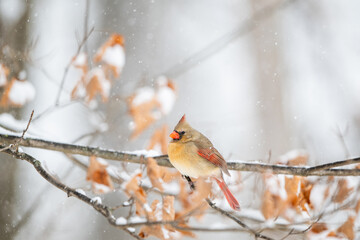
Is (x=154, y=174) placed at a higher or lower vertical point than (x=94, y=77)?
lower

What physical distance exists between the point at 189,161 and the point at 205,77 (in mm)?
6097

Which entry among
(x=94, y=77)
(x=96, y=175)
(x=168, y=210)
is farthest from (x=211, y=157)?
(x=94, y=77)

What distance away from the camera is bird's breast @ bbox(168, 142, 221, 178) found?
1.65 metres

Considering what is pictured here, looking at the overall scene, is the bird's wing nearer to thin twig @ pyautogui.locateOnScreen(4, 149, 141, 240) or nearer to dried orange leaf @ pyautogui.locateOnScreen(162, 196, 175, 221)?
dried orange leaf @ pyautogui.locateOnScreen(162, 196, 175, 221)

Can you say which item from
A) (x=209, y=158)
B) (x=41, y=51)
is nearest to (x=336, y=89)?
(x=41, y=51)

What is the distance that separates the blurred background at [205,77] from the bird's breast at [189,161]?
1321 mm

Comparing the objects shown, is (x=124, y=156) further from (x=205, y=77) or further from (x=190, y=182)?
(x=205, y=77)

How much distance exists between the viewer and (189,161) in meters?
1.64

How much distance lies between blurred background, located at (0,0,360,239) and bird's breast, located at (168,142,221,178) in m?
1.32

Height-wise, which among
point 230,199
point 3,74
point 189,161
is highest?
point 3,74

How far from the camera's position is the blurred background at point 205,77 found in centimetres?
371

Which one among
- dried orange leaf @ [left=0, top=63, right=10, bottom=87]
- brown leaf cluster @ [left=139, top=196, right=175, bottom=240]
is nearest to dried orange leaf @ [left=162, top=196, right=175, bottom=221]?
brown leaf cluster @ [left=139, top=196, right=175, bottom=240]

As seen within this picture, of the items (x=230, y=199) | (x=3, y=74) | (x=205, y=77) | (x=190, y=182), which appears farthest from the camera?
(x=205, y=77)

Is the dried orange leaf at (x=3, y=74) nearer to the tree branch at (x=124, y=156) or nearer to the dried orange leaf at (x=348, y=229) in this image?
the tree branch at (x=124, y=156)
